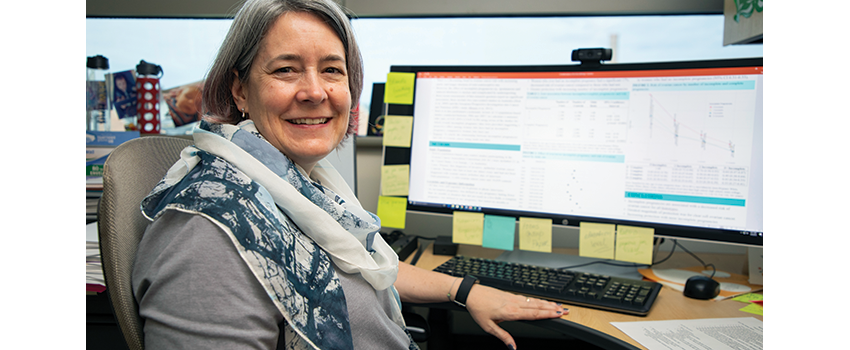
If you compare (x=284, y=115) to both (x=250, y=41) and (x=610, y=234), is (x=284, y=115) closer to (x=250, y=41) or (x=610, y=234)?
(x=250, y=41)

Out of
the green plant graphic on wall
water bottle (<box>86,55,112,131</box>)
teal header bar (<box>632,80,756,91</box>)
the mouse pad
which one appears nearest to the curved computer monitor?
teal header bar (<box>632,80,756,91</box>)

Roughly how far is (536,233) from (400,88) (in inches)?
22.0

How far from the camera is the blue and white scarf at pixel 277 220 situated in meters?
0.55

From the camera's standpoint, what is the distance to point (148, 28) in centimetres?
153

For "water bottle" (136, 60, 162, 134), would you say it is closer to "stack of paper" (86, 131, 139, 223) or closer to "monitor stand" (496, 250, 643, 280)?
"stack of paper" (86, 131, 139, 223)

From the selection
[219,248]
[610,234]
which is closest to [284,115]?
[219,248]

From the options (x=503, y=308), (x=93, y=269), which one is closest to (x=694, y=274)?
(x=503, y=308)

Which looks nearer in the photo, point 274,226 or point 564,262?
→ point 274,226

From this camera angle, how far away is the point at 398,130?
1272 mm

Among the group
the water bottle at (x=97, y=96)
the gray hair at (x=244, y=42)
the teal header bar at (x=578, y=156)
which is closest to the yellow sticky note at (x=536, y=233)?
the teal header bar at (x=578, y=156)

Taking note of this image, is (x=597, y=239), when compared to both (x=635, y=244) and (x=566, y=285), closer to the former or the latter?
(x=635, y=244)

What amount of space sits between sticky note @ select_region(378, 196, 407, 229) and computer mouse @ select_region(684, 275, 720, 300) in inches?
28.7
